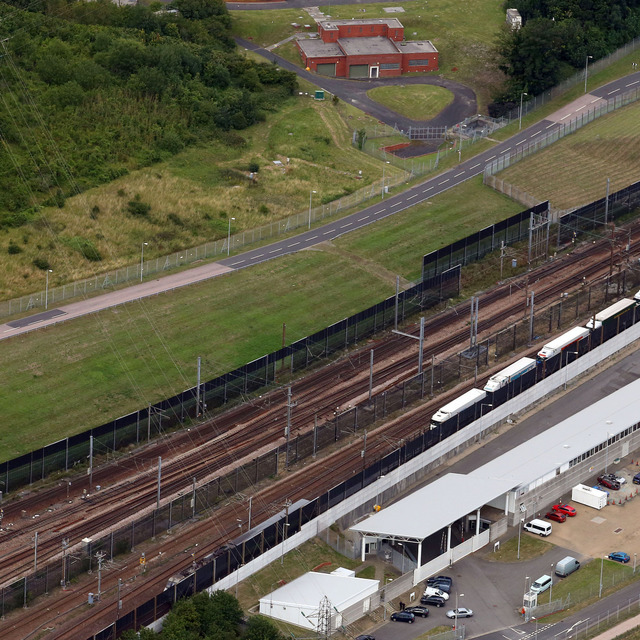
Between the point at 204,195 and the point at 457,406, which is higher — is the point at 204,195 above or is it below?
above

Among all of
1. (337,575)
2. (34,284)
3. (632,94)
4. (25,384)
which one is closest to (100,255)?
(34,284)

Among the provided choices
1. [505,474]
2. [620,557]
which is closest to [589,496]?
[505,474]

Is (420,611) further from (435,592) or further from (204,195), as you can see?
(204,195)

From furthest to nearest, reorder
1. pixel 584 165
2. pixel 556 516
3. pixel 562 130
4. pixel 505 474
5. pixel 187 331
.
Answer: pixel 562 130 → pixel 584 165 → pixel 187 331 → pixel 505 474 → pixel 556 516

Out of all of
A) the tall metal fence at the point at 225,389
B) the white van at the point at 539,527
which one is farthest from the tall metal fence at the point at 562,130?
the white van at the point at 539,527

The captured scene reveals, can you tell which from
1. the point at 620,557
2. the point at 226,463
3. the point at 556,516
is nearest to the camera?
the point at 620,557

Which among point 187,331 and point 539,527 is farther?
point 187,331

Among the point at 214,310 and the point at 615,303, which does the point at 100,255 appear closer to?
the point at 214,310

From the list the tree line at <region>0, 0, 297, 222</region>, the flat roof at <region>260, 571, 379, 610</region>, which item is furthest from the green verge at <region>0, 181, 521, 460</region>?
the flat roof at <region>260, 571, 379, 610</region>
